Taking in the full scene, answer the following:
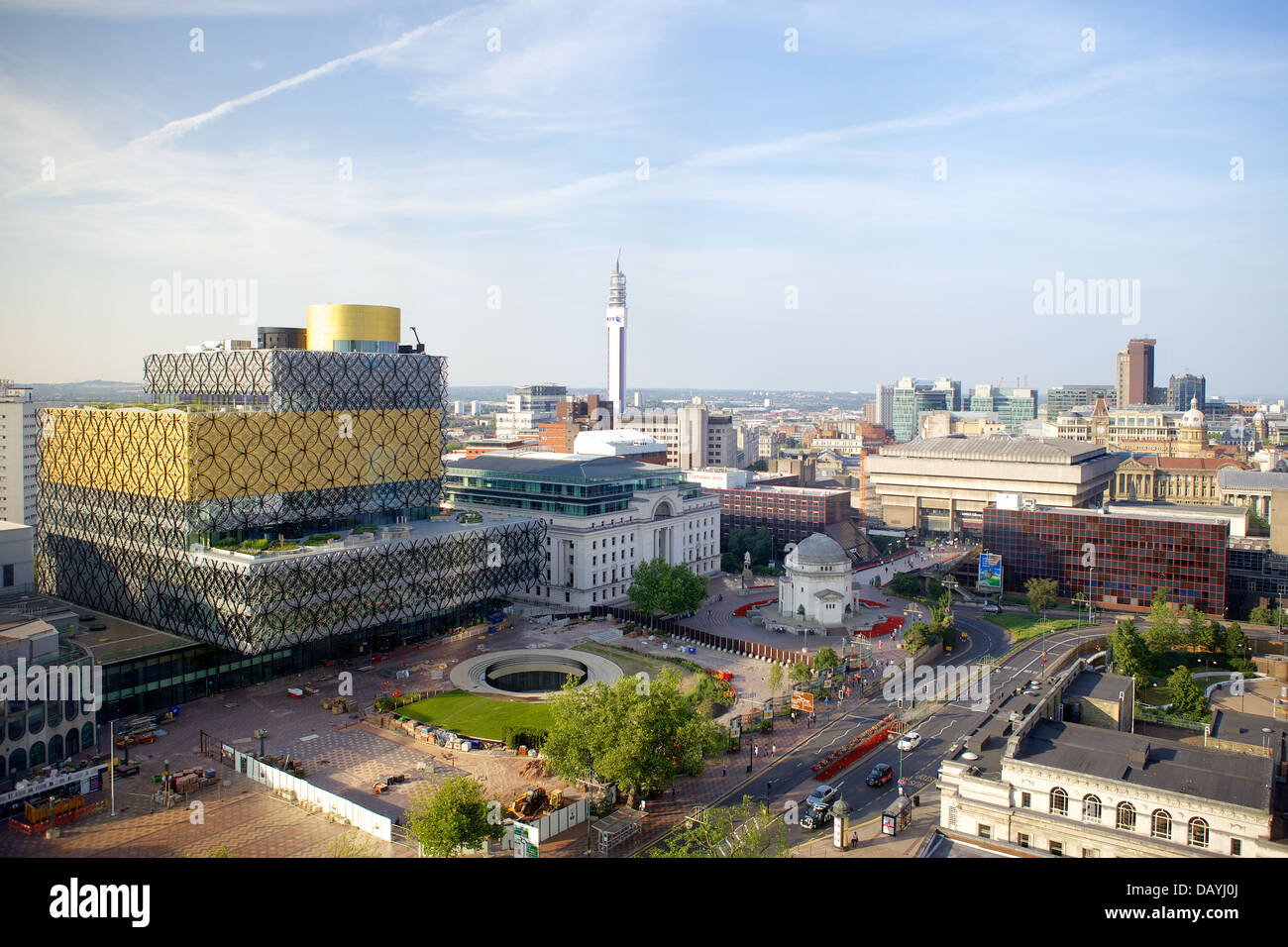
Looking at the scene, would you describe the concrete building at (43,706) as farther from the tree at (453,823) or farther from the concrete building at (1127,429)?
the concrete building at (1127,429)

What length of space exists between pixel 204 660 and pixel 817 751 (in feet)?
119

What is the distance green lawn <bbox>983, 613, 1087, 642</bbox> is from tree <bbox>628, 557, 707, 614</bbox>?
26.5m

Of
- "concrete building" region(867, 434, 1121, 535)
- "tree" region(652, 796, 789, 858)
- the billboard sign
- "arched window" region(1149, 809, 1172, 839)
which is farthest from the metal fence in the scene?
"concrete building" region(867, 434, 1121, 535)

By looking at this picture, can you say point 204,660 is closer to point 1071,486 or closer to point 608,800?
point 608,800

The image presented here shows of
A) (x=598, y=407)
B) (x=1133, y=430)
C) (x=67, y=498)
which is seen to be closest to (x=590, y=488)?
(x=67, y=498)

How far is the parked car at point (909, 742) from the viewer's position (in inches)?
1885

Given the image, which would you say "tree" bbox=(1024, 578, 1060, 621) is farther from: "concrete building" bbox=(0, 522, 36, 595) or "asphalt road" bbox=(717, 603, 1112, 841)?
"concrete building" bbox=(0, 522, 36, 595)

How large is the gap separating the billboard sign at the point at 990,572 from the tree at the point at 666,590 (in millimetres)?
29410

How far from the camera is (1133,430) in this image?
183000 mm

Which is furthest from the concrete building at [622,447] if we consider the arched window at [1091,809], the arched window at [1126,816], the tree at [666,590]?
the arched window at [1126,816]

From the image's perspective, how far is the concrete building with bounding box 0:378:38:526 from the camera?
8894 centimetres

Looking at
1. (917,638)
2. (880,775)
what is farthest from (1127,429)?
(880,775)

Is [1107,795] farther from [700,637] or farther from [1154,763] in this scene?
[700,637]

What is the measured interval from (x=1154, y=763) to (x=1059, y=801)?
14.9 feet
